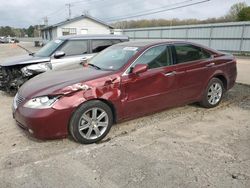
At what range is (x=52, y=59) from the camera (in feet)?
22.4

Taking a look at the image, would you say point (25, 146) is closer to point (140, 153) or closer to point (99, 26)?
point (140, 153)

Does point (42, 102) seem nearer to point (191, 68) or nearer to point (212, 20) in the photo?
point (191, 68)

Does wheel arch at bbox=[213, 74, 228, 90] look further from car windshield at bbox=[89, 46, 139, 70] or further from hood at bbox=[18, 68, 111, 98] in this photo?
hood at bbox=[18, 68, 111, 98]

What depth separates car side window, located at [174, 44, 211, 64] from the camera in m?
4.96

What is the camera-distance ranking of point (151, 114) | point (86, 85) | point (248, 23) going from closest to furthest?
point (86, 85) → point (151, 114) → point (248, 23)

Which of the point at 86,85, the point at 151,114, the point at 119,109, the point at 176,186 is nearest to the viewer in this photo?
the point at 176,186

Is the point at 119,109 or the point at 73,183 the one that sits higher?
the point at 119,109

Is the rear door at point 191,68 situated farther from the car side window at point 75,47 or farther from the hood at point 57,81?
the car side window at point 75,47

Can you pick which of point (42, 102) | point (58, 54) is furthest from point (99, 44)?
point (42, 102)

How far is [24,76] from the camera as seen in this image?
650 centimetres

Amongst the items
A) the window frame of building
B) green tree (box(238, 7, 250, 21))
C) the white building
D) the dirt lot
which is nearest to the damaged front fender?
the dirt lot

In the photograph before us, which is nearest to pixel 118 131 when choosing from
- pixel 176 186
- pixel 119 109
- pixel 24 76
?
pixel 119 109

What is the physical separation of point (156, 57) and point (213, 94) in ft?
5.83

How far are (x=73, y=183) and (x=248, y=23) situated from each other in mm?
18326
